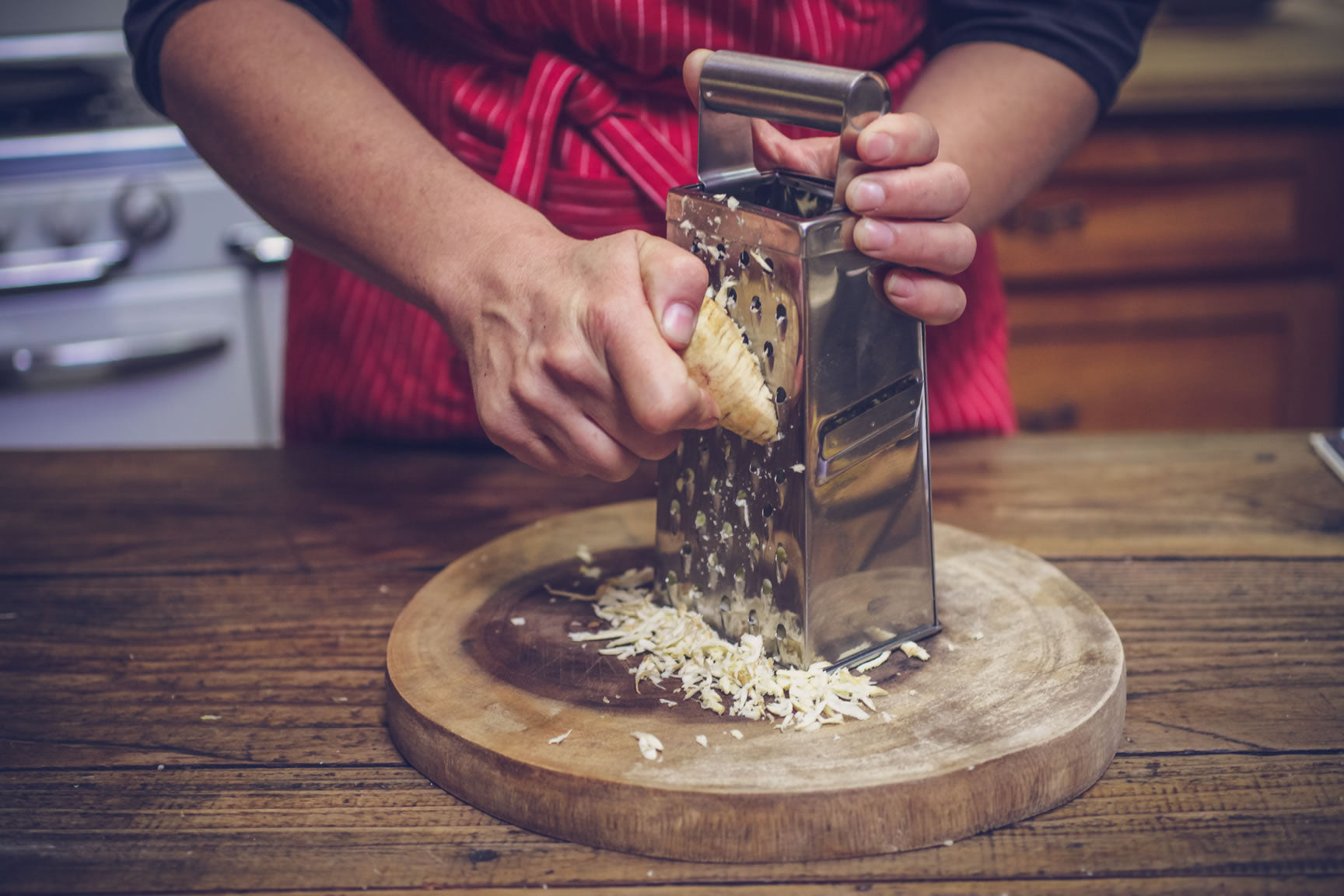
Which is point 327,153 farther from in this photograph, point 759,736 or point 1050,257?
point 1050,257

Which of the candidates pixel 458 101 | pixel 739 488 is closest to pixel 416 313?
pixel 458 101

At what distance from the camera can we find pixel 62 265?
1925mm

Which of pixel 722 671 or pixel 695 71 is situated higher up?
pixel 695 71

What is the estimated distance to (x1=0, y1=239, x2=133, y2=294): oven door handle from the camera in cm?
191

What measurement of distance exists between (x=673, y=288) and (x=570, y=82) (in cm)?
42

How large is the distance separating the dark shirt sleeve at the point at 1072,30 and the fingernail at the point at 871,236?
0.50m

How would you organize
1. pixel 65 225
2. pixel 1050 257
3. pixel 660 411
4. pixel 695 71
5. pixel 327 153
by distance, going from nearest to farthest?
pixel 660 411 → pixel 695 71 → pixel 327 153 → pixel 65 225 → pixel 1050 257

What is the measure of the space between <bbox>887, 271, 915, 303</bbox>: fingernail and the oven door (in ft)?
4.94

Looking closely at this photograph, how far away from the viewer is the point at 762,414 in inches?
32.3

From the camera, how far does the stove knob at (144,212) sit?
1.93 meters

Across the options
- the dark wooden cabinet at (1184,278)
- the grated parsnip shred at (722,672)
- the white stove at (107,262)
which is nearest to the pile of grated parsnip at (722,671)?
the grated parsnip shred at (722,672)

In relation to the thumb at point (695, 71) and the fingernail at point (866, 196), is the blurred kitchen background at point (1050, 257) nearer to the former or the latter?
the thumb at point (695, 71)

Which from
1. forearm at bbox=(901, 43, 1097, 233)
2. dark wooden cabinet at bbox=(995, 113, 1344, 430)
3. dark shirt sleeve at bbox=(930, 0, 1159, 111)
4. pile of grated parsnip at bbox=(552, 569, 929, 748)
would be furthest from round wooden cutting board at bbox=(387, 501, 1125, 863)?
dark wooden cabinet at bbox=(995, 113, 1344, 430)

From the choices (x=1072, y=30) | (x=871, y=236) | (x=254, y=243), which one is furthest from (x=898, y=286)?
(x=254, y=243)
